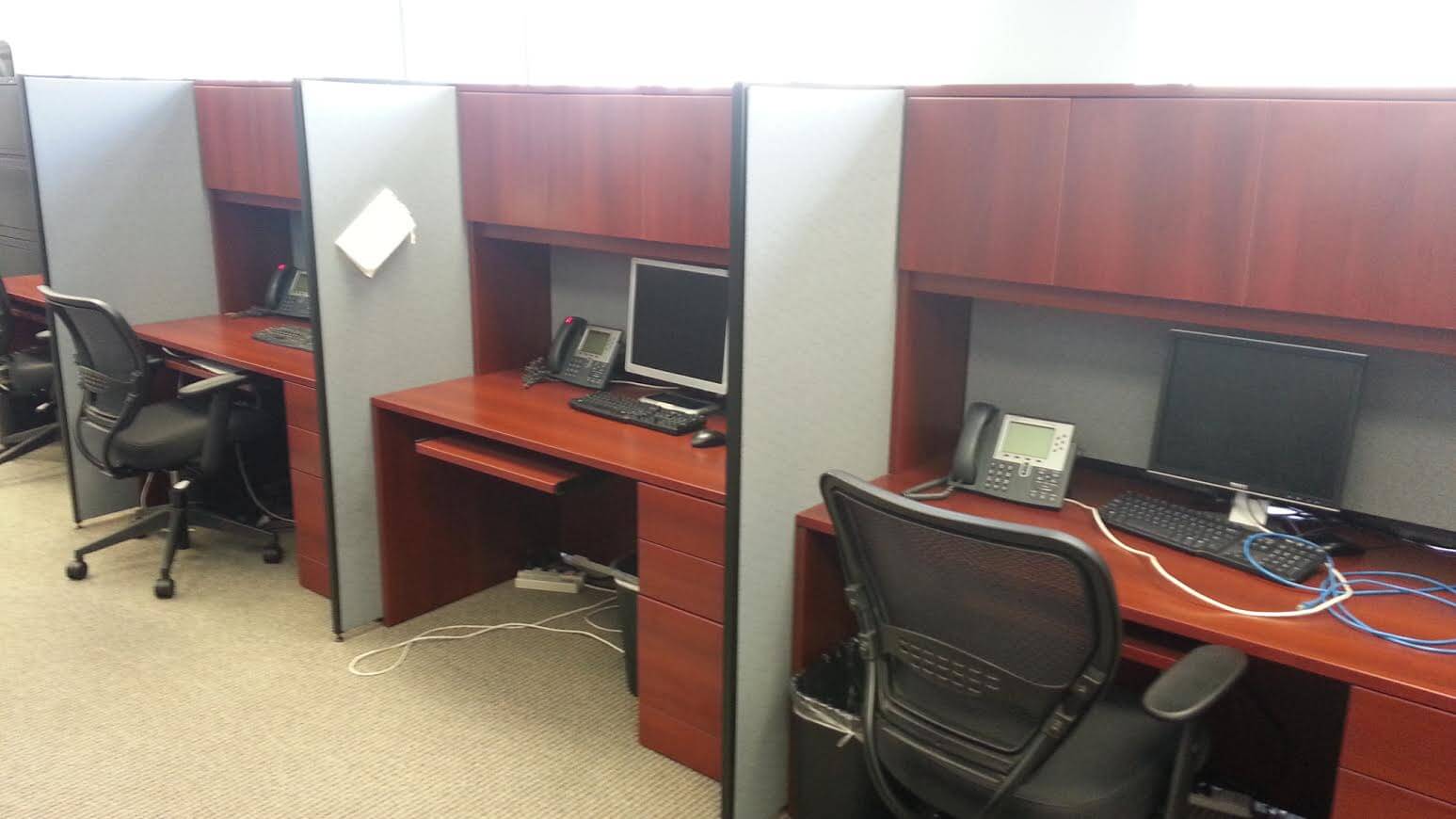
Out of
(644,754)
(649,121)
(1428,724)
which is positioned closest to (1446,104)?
(1428,724)

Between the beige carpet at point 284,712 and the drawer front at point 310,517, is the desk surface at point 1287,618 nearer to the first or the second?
the beige carpet at point 284,712

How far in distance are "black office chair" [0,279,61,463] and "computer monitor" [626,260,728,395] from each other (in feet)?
7.27

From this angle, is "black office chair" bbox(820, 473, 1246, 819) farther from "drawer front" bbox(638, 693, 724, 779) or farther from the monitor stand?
"drawer front" bbox(638, 693, 724, 779)

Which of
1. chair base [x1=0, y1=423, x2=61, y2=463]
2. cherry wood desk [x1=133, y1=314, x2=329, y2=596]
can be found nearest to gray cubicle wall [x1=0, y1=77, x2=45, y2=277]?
chair base [x1=0, y1=423, x2=61, y2=463]

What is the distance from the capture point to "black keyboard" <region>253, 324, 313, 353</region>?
3.41 m

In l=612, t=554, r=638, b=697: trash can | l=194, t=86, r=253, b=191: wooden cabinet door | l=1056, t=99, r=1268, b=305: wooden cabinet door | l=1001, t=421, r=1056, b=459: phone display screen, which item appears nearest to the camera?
l=1056, t=99, r=1268, b=305: wooden cabinet door

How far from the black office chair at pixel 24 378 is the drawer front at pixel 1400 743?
3.91m

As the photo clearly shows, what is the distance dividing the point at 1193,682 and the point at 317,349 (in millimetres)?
2196

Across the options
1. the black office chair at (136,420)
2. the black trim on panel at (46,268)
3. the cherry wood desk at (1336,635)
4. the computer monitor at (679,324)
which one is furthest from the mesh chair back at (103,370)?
the cherry wood desk at (1336,635)

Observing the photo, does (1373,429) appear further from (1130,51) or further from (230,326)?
(230,326)

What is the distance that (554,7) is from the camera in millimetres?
3928

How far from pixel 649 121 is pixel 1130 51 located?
1.11m

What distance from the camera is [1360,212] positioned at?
67.5 inches

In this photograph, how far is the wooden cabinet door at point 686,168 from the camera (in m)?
2.47
